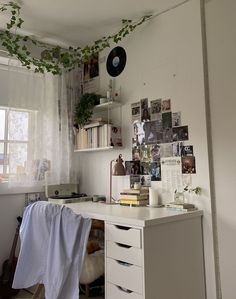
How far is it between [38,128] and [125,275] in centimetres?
167

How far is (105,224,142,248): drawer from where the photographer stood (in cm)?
169

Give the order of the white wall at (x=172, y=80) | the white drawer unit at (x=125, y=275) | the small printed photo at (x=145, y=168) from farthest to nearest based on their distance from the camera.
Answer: the small printed photo at (x=145, y=168) → the white wall at (x=172, y=80) → the white drawer unit at (x=125, y=275)

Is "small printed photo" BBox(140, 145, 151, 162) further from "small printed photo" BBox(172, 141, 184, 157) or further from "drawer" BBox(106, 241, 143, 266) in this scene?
"drawer" BBox(106, 241, 143, 266)

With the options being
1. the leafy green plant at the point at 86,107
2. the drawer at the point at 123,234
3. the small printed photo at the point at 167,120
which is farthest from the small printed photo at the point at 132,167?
the drawer at the point at 123,234

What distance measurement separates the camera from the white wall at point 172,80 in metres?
2.11

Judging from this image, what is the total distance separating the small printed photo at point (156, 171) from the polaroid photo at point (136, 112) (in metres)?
0.44

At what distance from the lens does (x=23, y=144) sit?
2.74 meters

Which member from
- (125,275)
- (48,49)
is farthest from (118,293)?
(48,49)

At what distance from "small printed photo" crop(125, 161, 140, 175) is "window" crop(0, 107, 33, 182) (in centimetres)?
96

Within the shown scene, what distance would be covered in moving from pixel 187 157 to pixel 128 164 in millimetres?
618

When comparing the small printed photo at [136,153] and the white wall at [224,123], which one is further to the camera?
the small printed photo at [136,153]

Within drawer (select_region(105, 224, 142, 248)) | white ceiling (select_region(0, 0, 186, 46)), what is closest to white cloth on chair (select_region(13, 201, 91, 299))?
drawer (select_region(105, 224, 142, 248))

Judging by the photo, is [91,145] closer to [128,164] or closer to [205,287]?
[128,164]

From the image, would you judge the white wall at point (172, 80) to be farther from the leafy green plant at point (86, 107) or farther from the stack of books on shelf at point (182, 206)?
the leafy green plant at point (86, 107)
